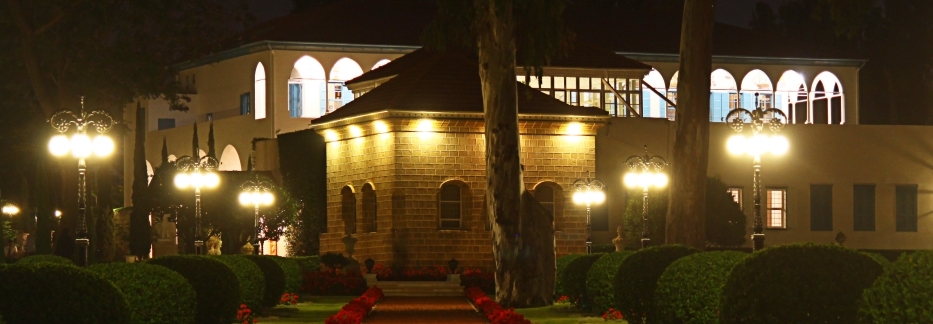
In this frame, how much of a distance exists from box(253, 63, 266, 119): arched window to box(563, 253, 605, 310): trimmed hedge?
103ft

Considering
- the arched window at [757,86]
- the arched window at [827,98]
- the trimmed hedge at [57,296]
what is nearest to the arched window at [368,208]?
the arched window at [757,86]

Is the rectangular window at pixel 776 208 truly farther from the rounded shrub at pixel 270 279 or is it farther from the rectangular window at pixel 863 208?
the rounded shrub at pixel 270 279

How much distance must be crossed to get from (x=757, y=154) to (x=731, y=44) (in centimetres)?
4027

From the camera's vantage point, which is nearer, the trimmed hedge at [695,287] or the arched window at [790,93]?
the trimmed hedge at [695,287]

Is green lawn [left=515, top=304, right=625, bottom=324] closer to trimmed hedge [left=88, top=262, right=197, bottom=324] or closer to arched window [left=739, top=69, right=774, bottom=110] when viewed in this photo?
trimmed hedge [left=88, top=262, right=197, bottom=324]

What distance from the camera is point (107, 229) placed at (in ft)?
185

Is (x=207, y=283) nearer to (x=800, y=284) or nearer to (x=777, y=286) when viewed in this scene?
(x=777, y=286)

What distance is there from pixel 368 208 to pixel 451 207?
109 inches

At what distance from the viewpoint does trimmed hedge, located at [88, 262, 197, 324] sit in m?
18.0

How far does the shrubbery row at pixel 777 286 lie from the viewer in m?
12.3

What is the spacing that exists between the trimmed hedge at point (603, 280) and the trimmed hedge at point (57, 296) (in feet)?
39.7

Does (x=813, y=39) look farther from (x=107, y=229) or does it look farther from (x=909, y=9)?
(x=107, y=229)

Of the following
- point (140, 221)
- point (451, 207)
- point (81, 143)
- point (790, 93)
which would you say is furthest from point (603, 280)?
point (790, 93)

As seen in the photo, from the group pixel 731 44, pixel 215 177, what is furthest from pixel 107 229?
pixel 731 44
